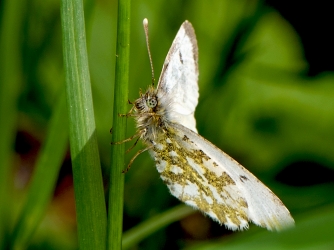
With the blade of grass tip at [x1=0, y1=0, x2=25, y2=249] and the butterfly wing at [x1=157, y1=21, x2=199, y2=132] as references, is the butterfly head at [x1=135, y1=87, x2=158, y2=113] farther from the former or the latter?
the blade of grass tip at [x1=0, y1=0, x2=25, y2=249]

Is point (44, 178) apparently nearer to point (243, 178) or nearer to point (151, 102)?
point (151, 102)

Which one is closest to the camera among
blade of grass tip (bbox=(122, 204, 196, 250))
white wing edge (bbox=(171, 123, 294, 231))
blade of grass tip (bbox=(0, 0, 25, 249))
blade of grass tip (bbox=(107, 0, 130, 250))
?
blade of grass tip (bbox=(107, 0, 130, 250))

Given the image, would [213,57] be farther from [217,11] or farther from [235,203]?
[235,203]

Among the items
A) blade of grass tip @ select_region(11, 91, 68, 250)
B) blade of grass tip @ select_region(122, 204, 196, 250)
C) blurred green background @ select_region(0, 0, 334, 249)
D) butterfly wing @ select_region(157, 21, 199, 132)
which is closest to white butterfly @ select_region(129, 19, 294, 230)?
butterfly wing @ select_region(157, 21, 199, 132)

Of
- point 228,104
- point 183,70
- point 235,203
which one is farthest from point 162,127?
point 228,104

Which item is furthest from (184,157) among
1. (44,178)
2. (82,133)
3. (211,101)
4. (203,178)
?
(211,101)

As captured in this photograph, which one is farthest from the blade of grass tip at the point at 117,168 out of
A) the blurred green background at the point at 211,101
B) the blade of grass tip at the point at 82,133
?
the blurred green background at the point at 211,101
